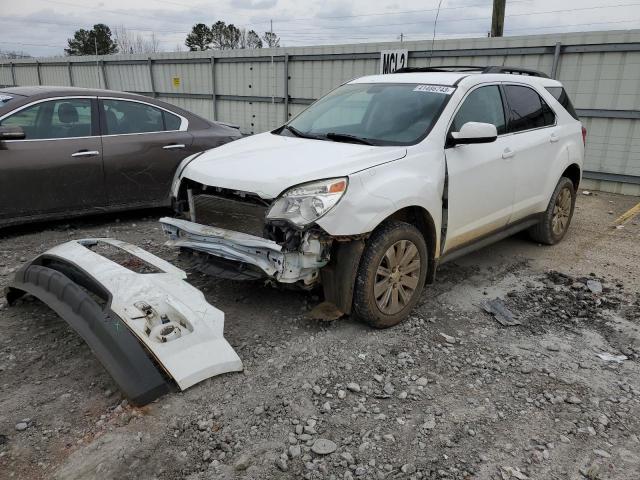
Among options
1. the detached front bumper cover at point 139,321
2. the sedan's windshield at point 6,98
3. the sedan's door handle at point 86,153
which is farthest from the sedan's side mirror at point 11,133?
the detached front bumper cover at point 139,321

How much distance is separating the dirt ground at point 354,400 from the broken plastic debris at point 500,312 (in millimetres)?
52

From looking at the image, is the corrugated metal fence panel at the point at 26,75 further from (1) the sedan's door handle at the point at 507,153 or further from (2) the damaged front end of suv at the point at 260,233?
(1) the sedan's door handle at the point at 507,153

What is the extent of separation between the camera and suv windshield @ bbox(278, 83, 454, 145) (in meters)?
3.98

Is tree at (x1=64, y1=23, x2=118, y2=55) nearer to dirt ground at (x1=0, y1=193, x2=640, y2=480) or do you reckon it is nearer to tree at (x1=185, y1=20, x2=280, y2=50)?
tree at (x1=185, y1=20, x2=280, y2=50)

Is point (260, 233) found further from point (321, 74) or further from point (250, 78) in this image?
point (250, 78)

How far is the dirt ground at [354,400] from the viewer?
2.44 metres

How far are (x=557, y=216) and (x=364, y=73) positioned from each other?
647 centimetres

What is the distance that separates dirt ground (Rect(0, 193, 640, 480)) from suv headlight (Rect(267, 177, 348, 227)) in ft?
2.92

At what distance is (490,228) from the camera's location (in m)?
4.57

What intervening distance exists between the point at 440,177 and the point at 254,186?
140 cm

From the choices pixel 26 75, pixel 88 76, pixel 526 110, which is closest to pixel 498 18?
pixel 526 110

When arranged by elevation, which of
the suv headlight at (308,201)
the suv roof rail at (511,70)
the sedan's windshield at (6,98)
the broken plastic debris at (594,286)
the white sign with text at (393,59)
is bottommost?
the broken plastic debris at (594,286)

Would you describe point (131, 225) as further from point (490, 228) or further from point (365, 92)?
point (490, 228)

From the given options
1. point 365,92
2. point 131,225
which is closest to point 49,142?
point 131,225
